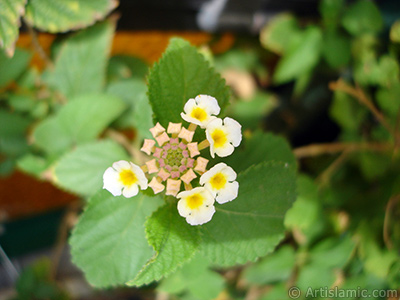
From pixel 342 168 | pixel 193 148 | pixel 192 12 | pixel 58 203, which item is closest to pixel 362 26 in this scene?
pixel 342 168

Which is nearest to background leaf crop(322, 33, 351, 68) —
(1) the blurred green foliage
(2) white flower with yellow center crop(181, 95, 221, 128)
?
(1) the blurred green foliage

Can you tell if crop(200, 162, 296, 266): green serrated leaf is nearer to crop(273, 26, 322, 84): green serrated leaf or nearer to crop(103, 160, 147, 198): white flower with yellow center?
crop(103, 160, 147, 198): white flower with yellow center

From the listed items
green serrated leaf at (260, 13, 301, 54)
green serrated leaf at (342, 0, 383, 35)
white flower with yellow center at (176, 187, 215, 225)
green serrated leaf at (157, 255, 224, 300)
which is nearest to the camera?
white flower with yellow center at (176, 187, 215, 225)

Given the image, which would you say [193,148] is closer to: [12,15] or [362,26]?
[12,15]

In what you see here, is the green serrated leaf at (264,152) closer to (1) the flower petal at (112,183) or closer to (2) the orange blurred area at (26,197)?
(1) the flower petal at (112,183)

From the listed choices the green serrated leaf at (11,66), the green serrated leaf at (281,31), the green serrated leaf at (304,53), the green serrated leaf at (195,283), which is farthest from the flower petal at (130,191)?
the green serrated leaf at (281,31)

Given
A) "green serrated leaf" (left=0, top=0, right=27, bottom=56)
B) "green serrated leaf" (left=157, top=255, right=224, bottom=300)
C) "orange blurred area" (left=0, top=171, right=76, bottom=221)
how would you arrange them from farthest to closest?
1. "orange blurred area" (left=0, top=171, right=76, bottom=221)
2. "green serrated leaf" (left=157, top=255, right=224, bottom=300)
3. "green serrated leaf" (left=0, top=0, right=27, bottom=56)
